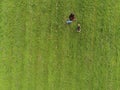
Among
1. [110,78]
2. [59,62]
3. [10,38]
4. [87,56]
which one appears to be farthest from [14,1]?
[110,78]

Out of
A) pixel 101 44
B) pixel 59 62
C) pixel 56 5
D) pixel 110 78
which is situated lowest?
pixel 110 78

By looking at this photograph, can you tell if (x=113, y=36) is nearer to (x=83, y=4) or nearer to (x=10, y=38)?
(x=83, y=4)

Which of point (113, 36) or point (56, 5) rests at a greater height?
point (56, 5)

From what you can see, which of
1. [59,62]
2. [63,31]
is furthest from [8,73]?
[63,31]

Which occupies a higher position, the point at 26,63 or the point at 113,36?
the point at 113,36

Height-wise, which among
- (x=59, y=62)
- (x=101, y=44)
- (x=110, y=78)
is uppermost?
(x=101, y=44)

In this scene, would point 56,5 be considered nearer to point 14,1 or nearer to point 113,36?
point 14,1
